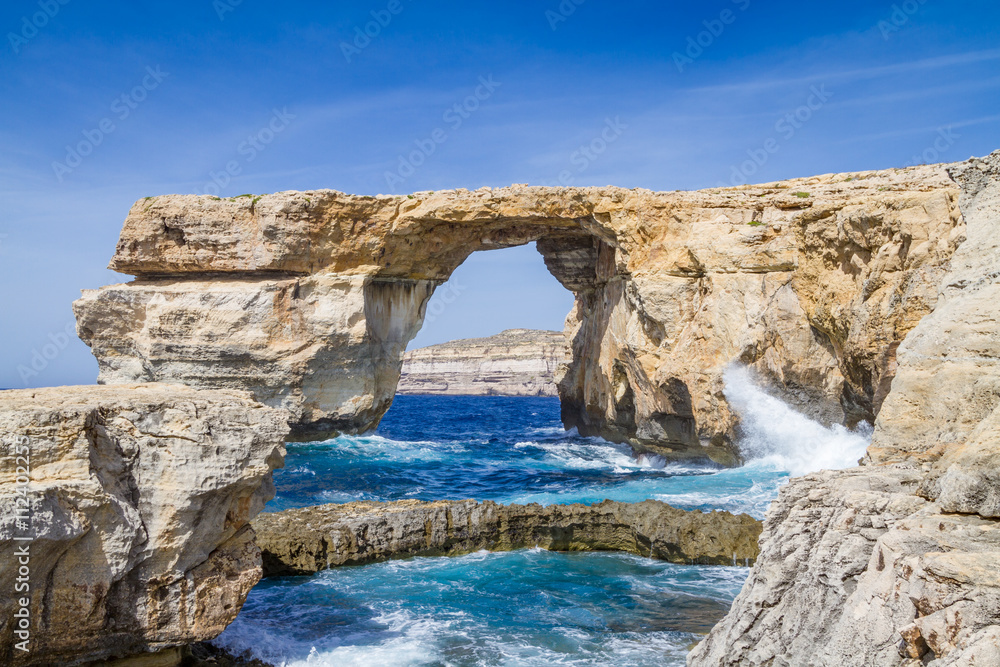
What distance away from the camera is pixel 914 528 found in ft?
14.6

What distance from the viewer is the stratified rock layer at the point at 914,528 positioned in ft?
12.8

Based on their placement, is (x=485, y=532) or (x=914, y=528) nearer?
(x=914, y=528)

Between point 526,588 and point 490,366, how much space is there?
88985 millimetres

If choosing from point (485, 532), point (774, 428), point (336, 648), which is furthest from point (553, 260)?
point (336, 648)

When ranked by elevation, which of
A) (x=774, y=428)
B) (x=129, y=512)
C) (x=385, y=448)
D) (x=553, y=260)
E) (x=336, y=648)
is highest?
(x=553, y=260)

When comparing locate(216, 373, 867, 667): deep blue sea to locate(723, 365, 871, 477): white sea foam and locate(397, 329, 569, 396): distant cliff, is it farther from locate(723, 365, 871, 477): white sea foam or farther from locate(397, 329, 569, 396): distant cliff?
locate(397, 329, 569, 396): distant cliff

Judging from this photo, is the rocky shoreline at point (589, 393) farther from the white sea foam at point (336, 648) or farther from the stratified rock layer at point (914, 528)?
the white sea foam at point (336, 648)

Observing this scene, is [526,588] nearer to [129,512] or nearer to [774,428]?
[129,512]

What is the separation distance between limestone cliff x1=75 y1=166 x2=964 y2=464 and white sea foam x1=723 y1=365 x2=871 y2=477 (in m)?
0.37

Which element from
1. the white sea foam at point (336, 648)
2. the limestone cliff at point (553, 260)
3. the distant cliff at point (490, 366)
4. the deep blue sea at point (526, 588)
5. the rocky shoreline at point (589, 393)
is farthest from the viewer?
the distant cliff at point (490, 366)

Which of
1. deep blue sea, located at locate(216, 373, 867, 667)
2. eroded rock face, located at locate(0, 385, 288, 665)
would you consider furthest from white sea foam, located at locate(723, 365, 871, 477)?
eroded rock face, located at locate(0, 385, 288, 665)

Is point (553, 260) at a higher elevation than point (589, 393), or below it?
higher

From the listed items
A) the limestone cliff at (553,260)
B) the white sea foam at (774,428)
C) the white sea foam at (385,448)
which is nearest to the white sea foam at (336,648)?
the limestone cliff at (553,260)

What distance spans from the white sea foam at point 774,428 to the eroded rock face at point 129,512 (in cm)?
1509
